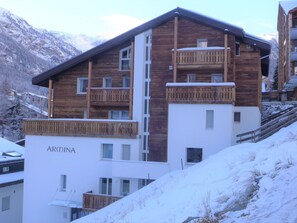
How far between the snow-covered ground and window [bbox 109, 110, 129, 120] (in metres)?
12.2

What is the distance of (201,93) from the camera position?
863 inches

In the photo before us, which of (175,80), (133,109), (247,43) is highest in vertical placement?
(247,43)

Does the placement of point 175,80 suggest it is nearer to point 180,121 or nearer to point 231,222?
point 180,121

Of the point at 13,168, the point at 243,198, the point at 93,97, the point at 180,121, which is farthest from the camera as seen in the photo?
the point at 13,168

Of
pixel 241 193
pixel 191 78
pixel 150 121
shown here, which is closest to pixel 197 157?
pixel 150 121

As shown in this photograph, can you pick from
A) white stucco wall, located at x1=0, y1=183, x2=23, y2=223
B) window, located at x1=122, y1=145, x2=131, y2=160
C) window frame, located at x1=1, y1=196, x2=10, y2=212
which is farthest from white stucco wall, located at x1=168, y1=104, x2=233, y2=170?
window frame, located at x1=1, y1=196, x2=10, y2=212

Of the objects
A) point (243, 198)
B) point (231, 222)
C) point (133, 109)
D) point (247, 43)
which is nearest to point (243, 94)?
point (247, 43)

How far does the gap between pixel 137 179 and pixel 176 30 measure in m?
9.43

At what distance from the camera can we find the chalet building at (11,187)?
2825cm

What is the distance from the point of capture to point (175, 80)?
76.2 feet

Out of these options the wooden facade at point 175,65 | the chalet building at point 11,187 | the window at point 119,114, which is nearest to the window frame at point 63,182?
the wooden facade at point 175,65

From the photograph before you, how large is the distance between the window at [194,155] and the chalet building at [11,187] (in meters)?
14.0

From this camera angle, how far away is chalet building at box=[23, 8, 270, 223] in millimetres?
22188

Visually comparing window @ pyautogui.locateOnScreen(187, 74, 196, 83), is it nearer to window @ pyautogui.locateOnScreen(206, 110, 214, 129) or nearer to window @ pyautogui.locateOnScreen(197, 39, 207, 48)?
window @ pyautogui.locateOnScreen(197, 39, 207, 48)
